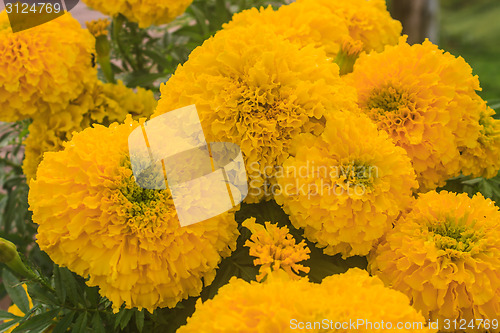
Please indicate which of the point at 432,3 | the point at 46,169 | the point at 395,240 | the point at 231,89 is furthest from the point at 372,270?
the point at 432,3

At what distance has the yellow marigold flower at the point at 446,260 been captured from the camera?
21.1 inches

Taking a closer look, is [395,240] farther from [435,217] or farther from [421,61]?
[421,61]

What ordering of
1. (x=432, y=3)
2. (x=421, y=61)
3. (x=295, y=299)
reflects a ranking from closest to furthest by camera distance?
(x=295, y=299) < (x=421, y=61) < (x=432, y=3)

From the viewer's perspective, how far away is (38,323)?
0.63 m

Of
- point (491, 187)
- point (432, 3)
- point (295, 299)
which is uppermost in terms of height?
point (295, 299)

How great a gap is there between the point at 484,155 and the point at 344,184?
0.28 meters

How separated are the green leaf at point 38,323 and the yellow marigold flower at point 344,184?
376mm

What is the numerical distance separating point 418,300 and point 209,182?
0.99ft

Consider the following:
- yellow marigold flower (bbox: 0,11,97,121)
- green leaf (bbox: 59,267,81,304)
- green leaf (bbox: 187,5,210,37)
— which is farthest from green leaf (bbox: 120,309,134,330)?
green leaf (bbox: 187,5,210,37)

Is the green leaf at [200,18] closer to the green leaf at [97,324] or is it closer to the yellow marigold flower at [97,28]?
the yellow marigold flower at [97,28]

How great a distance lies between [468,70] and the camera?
0.69 m

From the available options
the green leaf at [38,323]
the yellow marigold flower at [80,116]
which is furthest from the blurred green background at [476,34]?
the green leaf at [38,323]

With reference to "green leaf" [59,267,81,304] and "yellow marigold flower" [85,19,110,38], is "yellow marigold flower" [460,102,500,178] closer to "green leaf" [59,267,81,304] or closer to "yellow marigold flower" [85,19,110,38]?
"green leaf" [59,267,81,304]

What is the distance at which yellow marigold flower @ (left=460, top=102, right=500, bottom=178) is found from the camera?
69cm
